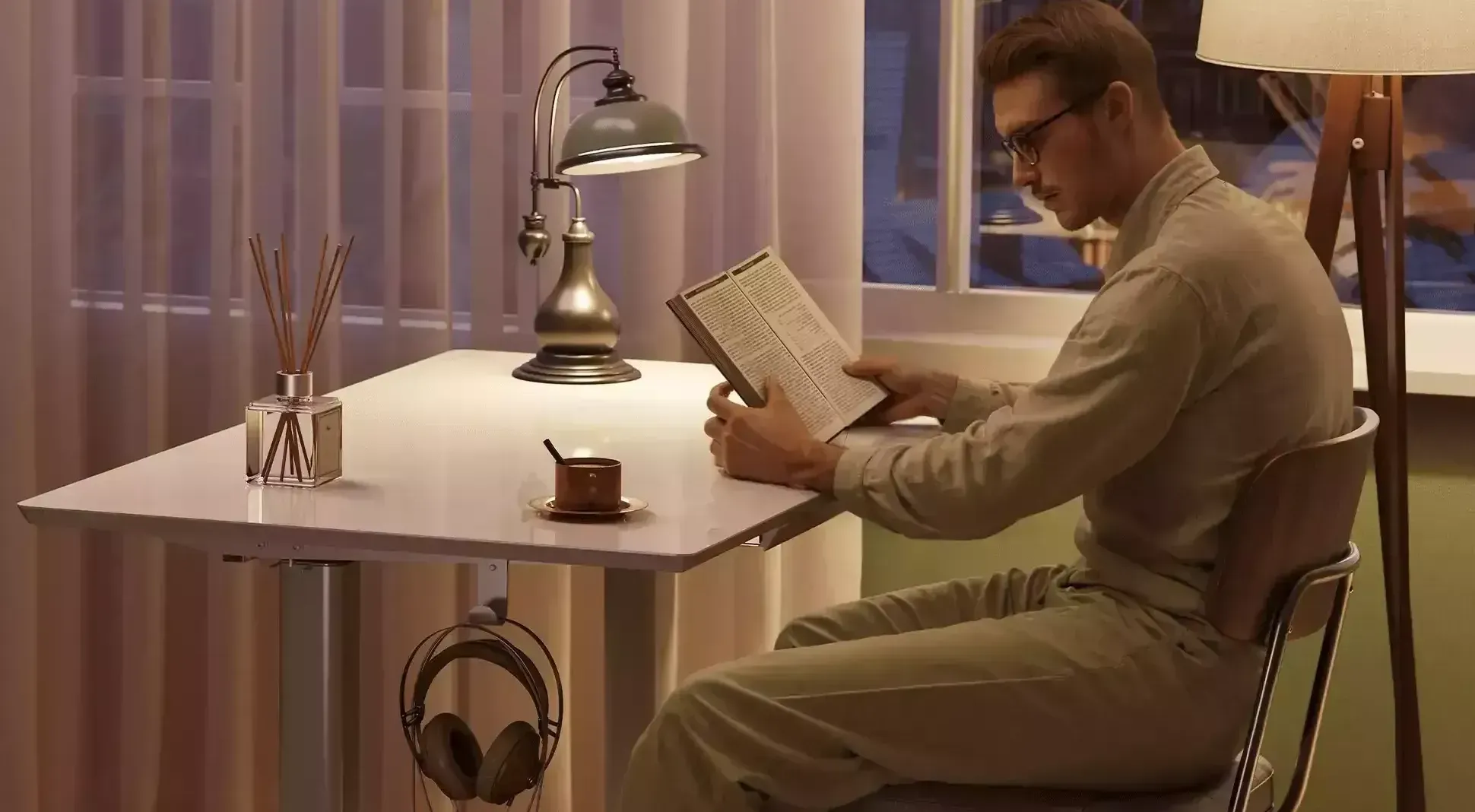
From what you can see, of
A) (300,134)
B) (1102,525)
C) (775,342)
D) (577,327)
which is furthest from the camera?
(300,134)

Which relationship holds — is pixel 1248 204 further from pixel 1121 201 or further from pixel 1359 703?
pixel 1359 703

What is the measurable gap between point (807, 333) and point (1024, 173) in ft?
1.16

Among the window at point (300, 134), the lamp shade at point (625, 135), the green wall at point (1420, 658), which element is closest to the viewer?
the lamp shade at point (625, 135)

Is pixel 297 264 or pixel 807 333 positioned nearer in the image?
pixel 807 333

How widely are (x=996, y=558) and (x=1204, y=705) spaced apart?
41.4 inches

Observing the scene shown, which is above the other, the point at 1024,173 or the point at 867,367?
the point at 1024,173

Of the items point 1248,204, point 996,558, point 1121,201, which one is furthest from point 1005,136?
point 996,558

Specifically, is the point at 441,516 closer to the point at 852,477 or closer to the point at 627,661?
the point at 627,661

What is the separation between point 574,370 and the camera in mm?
2426

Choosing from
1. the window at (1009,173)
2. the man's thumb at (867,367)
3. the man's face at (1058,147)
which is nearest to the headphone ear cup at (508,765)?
the man's thumb at (867,367)

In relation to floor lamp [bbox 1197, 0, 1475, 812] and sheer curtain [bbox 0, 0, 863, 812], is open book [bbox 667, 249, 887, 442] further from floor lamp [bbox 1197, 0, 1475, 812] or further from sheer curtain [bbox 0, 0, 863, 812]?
floor lamp [bbox 1197, 0, 1475, 812]

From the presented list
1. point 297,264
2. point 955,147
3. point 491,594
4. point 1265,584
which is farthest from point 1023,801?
point 297,264

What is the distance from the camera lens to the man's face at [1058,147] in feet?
6.00

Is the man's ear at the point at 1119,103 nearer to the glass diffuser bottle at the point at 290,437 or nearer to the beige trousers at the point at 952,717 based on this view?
the beige trousers at the point at 952,717
